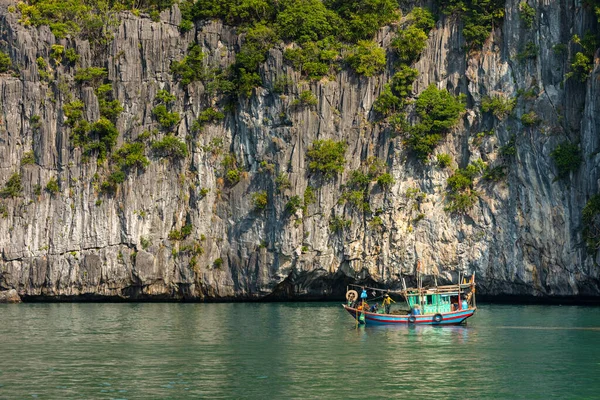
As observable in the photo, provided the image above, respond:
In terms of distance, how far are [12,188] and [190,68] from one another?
15152 mm

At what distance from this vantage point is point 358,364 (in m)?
31.0

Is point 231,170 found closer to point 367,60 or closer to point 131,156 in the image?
point 131,156

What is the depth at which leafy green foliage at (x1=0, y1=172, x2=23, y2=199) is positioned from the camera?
6231cm

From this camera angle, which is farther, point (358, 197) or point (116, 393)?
point (358, 197)

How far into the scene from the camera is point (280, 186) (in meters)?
60.0

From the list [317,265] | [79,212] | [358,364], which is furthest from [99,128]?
[358,364]

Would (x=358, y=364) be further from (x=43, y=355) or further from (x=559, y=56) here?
(x=559, y=56)

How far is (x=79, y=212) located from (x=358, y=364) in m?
36.3

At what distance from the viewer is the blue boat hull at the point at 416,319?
4334 centimetres

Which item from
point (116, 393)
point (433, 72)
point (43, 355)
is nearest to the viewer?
point (116, 393)

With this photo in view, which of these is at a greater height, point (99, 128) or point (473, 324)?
point (99, 128)

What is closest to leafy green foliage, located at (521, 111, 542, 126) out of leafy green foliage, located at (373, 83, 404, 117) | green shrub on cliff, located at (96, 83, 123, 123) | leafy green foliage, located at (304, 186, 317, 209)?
leafy green foliage, located at (373, 83, 404, 117)

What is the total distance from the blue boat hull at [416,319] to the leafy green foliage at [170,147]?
23.6m

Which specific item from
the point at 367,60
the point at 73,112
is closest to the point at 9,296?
the point at 73,112
